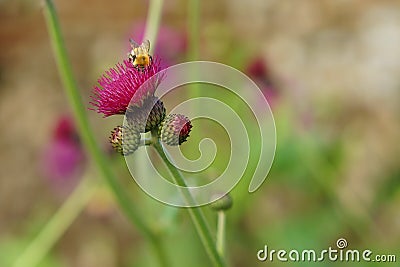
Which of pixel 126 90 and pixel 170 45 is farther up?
pixel 170 45

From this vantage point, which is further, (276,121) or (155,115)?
(276,121)

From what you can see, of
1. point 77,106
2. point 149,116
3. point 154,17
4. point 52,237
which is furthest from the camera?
point 52,237

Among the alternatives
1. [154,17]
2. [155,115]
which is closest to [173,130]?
[155,115]

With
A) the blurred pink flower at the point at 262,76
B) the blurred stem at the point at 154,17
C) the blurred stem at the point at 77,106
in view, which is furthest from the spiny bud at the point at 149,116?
the blurred pink flower at the point at 262,76

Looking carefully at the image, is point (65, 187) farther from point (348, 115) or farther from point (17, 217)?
point (348, 115)

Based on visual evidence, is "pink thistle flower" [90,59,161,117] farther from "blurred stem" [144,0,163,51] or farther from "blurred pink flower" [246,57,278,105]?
"blurred pink flower" [246,57,278,105]

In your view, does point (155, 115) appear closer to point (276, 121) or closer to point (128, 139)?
point (128, 139)

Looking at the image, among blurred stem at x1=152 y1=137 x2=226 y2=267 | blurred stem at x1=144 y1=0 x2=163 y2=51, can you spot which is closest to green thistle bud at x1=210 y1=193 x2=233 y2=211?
blurred stem at x1=152 y1=137 x2=226 y2=267
